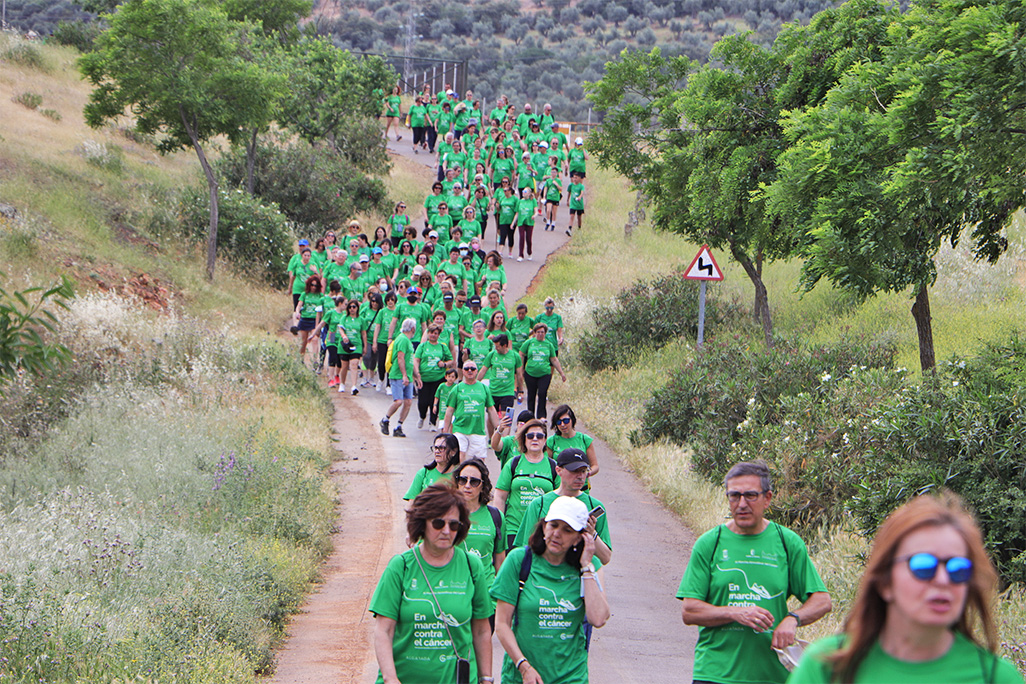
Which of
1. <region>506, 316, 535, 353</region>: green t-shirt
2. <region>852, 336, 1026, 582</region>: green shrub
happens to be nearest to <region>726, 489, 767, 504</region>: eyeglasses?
<region>852, 336, 1026, 582</region>: green shrub

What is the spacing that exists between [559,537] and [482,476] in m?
1.55

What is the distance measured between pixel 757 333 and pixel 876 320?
239cm

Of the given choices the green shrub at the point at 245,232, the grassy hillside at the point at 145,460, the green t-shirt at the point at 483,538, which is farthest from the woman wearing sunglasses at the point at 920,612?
the green shrub at the point at 245,232

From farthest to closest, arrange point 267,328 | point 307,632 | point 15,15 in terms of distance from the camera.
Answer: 1. point 15,15
2. point 267,328
3. point 307,632

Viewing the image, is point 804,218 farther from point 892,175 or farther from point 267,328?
point 267,328

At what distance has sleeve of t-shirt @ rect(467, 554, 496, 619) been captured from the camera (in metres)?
5.48

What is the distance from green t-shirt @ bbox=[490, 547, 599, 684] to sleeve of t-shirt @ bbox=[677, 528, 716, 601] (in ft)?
2.00

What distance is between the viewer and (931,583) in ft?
9.27

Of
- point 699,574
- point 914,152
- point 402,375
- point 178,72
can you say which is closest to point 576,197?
point 178,72

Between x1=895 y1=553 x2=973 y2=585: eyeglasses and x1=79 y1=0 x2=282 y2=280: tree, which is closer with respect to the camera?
x1=895 y1=553 x2=973 y2=585: eyeglasses

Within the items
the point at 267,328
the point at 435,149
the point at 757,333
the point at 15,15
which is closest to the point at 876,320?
the point at 757,333

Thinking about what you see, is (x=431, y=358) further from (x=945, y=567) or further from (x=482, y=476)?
(x=945, y=567)

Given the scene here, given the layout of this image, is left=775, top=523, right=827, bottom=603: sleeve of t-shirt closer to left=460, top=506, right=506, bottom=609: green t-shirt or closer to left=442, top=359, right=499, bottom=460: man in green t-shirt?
left=460, top=506, right=506, bottom=609: green t-shirt

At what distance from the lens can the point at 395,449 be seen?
16359 mm
